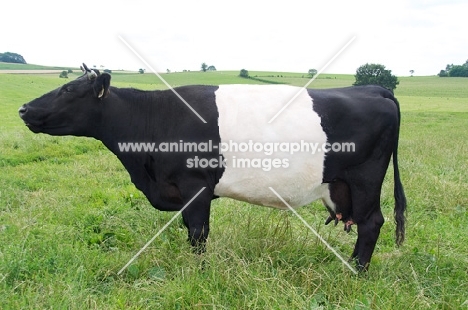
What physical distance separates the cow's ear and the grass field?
1675mm

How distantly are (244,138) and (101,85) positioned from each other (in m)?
1.58

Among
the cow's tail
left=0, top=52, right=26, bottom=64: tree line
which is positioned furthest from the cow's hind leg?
left=0, top=52, right=26, bottom=64: tree line

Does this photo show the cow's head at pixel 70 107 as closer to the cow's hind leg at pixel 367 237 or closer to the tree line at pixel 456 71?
the cow's hind leg at pixel 367 237

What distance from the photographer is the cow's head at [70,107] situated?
4398mm

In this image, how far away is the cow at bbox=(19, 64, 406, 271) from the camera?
14.2 ft

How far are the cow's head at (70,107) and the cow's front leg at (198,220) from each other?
1444 millimetres

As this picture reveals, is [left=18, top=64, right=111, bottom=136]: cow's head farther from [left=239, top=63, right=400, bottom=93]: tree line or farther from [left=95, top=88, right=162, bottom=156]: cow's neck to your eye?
[left=239, top=63, right=400, bottom=93]: tree line

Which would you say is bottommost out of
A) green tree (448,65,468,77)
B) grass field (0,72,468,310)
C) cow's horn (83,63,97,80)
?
grass field (0,72,468,310)

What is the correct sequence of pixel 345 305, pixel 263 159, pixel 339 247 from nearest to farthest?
1. pixel 345 305
2. pixel 263 159
3. pixel 339 247

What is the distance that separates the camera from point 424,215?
20.8ft

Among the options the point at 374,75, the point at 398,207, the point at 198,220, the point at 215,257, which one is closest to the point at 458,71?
the point at 374,75

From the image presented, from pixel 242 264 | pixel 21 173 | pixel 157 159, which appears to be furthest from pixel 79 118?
pixel 21 173

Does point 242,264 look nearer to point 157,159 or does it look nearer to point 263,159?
point 263,159

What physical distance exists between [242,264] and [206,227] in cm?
68
